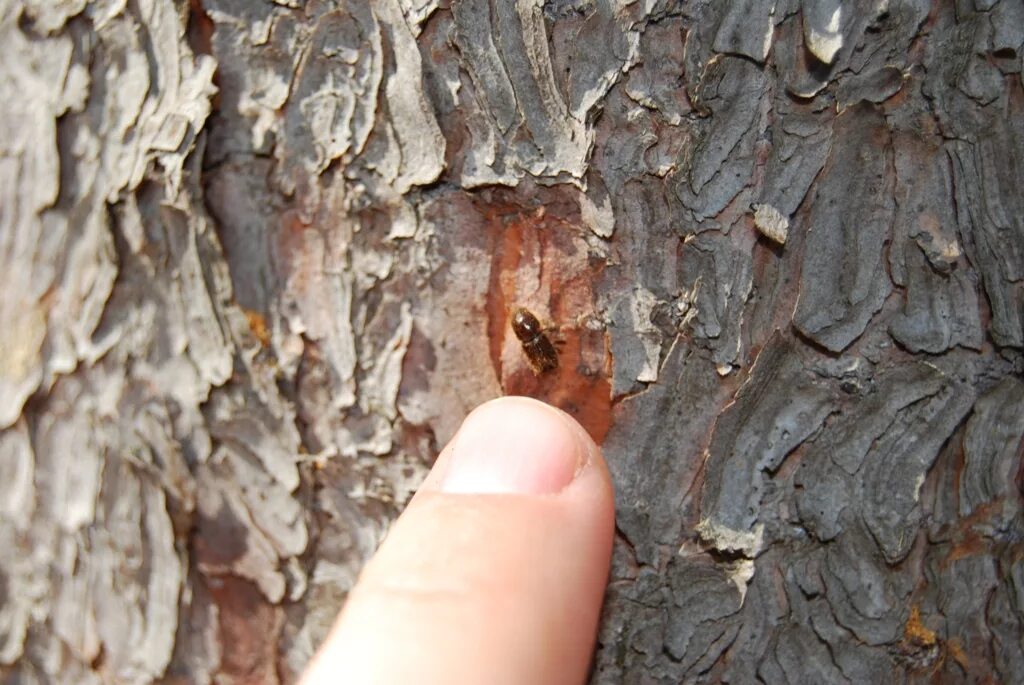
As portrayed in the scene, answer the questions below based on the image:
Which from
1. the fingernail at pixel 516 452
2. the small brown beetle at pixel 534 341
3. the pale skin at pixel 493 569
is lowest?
the pale skin at pixel 493 569

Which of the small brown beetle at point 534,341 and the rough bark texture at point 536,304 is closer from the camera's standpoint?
the rough bark texture at point 536,304

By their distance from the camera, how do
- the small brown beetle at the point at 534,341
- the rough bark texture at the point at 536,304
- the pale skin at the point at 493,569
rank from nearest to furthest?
1. the pale skin at the point at 493,569
2. the rough bark texture at the point at 536,304
3. the small brown beetle at the point at 534,341

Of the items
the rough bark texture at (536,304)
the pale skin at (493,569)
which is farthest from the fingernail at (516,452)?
the rough bark texture at (536,304)

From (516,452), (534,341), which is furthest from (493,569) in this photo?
(534,341)

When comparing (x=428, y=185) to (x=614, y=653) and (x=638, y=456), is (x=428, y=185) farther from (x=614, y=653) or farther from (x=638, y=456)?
(x=614, y=653)

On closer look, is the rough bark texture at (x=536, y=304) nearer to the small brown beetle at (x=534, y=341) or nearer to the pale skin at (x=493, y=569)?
the small brown beetle at (x=534, y=341)

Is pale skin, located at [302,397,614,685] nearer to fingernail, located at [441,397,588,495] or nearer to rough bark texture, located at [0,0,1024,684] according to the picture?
fingernail, located at [441,397,588,495]
